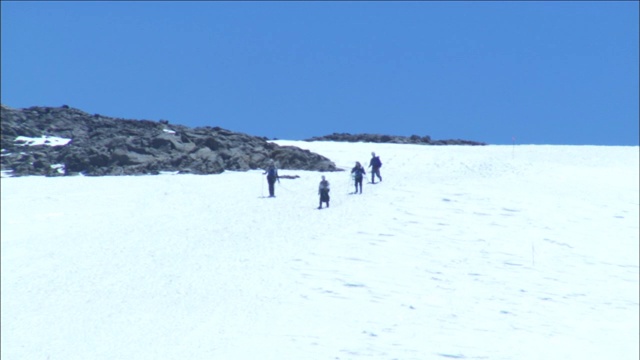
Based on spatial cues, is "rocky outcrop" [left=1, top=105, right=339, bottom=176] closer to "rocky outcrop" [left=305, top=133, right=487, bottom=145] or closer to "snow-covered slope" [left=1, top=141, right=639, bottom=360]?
"snow-covered slope" [left=1, top=141, right=639, bottom=360]

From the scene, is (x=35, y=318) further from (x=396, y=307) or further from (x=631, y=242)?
(x=631, y=242)

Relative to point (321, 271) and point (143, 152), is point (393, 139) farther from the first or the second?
point (321, 271)

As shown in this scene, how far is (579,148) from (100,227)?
3800cm

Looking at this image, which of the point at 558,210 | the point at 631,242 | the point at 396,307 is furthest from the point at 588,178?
the point at 396,307

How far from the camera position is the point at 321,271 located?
23859 mm

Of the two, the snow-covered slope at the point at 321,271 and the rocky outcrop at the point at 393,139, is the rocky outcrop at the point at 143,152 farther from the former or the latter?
the rocky outcrop at the point at 393,139

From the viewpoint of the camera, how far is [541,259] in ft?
91.6

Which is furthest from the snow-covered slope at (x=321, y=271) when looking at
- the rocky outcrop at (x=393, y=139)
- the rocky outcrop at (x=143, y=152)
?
the rocky outcrop at (x=393, y=139)

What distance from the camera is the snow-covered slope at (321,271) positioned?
19281 mm

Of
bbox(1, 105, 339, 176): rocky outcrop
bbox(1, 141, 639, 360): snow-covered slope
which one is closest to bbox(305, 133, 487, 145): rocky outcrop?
bbox(1, 105, 339, 176): rocky outcrop

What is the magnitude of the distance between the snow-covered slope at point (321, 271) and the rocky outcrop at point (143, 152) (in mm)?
5748

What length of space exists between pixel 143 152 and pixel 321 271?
92.8 feet

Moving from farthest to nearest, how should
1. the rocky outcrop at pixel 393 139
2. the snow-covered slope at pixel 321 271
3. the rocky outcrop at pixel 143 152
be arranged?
the rocky outcrop at pixel 393 139, the rocky outcrop at pixel 143 152, the snow-covered slope at pixel 321 271

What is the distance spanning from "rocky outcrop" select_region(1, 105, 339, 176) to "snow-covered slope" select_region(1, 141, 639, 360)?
5.75 meters
